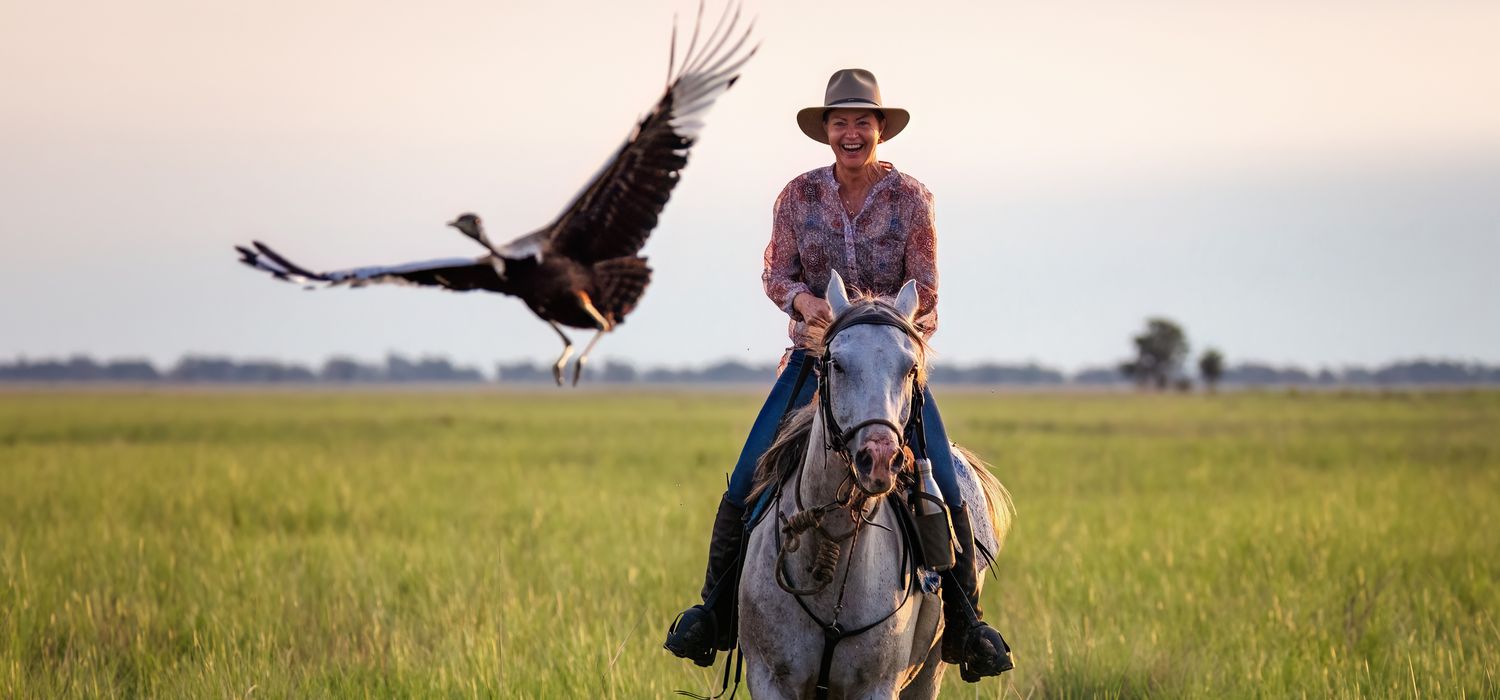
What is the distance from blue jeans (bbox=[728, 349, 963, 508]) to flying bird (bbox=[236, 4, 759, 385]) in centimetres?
70

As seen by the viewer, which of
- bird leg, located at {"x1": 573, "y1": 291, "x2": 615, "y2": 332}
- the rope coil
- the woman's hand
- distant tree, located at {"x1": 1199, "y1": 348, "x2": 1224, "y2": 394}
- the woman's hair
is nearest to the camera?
the rope coil

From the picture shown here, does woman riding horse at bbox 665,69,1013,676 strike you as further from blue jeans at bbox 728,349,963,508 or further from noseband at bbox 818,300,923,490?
noseband at bbox 818,300,923,490

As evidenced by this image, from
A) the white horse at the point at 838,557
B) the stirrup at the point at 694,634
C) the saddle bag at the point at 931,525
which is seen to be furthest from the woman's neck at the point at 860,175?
the stirrup at the point at 694,634

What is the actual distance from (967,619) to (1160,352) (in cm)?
13207

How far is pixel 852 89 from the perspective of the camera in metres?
4.36

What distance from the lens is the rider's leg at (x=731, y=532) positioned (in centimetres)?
440

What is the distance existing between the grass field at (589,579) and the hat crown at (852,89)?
272cm

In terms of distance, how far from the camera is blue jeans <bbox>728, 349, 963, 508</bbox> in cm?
432

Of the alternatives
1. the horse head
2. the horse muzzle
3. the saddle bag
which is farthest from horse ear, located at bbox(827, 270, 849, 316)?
the saddle bag

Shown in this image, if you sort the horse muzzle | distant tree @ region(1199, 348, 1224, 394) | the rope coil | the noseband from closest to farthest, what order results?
the horse muzzle < the noseband < the rope coil < distant tree @ region(1199, 348, 1224, 394)

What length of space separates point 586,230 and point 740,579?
2.95m

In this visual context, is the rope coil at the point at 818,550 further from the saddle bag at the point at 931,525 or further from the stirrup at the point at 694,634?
the stirrup at the point at 694,634

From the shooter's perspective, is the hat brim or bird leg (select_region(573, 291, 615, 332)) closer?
the hat brim

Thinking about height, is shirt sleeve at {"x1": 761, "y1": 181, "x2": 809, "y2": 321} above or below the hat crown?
below
